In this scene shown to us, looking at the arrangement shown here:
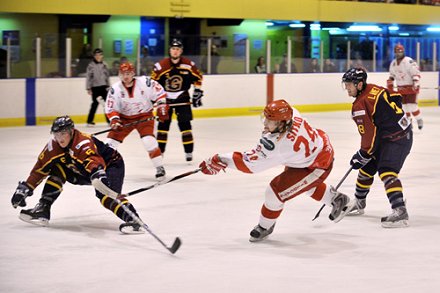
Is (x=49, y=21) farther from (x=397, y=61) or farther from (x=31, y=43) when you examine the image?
(x=397, y=61)

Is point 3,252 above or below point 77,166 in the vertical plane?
below

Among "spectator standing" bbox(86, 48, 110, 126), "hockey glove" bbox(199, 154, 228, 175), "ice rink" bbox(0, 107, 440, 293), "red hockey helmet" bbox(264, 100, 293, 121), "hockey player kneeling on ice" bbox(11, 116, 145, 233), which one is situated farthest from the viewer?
"spectator standing" bbox(86, 48, 110, 126)

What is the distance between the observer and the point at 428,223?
601 cm

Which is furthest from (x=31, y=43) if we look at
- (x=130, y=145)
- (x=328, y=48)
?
(x=328, y=48)

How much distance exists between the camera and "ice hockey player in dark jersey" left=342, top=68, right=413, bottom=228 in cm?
584

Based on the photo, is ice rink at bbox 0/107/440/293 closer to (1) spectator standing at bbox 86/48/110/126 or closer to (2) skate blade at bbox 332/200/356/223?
(2) skate blade at bbox 332/200/356/223

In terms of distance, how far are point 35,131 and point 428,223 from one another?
7697 millimetres

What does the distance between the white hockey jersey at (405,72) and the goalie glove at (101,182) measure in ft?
27.6

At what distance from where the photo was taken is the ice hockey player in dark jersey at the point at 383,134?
5.84 metres

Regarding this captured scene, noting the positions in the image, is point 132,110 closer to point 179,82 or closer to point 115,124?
point 115,124

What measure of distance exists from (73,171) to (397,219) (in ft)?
6.82

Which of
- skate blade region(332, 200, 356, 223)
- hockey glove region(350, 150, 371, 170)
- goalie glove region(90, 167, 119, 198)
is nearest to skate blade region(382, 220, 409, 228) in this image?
skate blade region(332, 200, 356, 223)

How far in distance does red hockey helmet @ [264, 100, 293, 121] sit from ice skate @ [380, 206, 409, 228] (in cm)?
118

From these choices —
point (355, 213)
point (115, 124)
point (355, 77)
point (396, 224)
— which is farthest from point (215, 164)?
point (115, 124)
